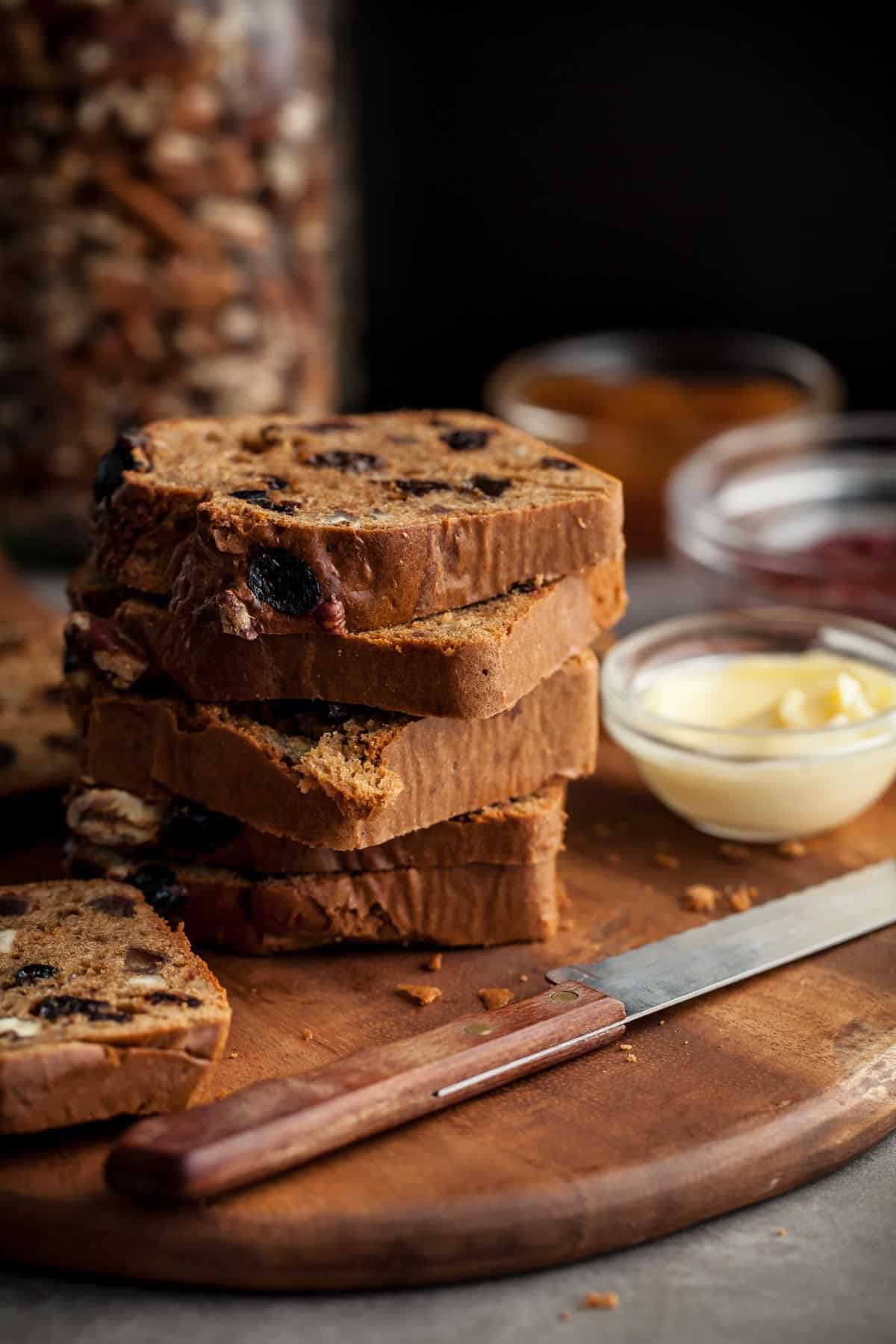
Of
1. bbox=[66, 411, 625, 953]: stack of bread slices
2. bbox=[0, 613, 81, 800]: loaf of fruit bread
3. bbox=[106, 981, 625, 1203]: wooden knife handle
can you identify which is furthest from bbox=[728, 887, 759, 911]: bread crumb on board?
bbox=[0, 613, 81, 800]: loaf of fruit bread

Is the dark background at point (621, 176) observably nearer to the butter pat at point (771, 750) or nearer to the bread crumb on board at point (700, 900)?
the butter pat at point (771, 750)

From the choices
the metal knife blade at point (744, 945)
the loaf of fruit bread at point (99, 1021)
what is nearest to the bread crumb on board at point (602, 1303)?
the metal knife blade at point (744, 945)

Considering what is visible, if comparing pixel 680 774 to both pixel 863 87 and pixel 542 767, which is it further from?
pixel 863 87

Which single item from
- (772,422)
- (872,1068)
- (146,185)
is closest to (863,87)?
(772,422)

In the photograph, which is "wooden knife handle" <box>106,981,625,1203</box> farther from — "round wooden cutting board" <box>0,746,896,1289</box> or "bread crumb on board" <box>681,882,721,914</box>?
"bread crumb on board" <box>681,882,721,914</box>

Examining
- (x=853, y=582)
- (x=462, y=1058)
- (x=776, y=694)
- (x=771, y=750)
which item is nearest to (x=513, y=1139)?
(x=462, y=1058)

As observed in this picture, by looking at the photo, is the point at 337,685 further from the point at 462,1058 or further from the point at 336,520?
the point at 462,1058
